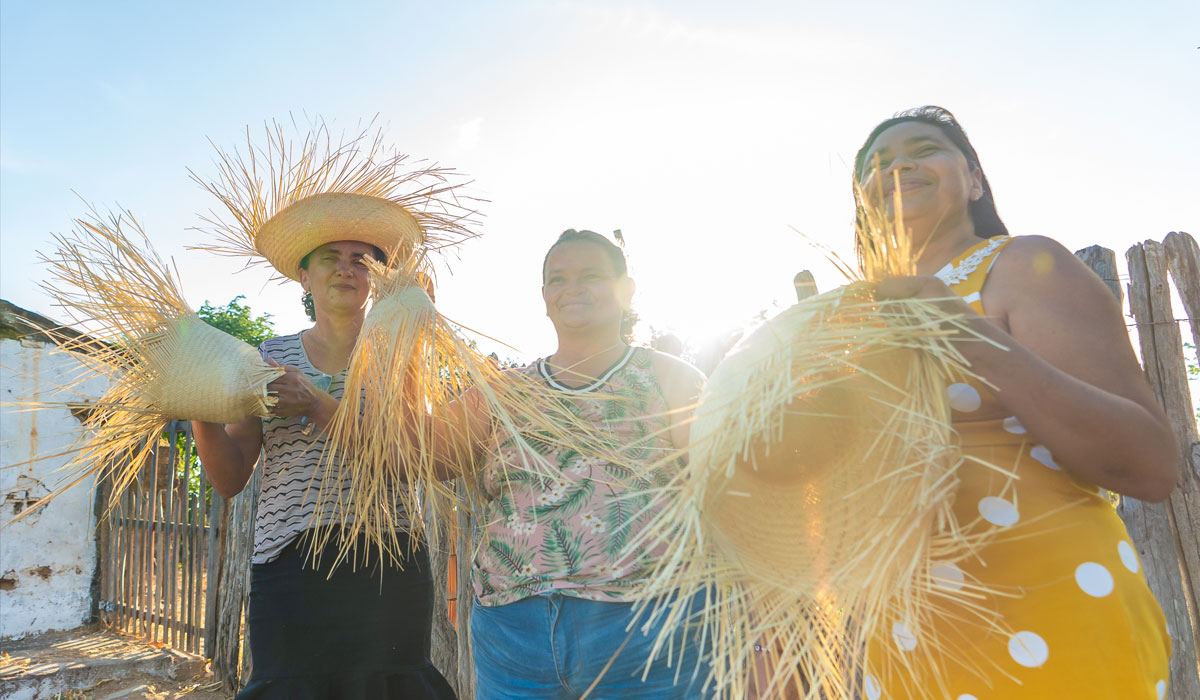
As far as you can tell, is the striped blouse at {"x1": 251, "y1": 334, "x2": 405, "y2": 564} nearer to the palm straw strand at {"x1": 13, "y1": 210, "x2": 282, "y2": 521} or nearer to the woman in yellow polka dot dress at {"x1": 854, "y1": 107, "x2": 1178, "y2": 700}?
the palm straw strand at {"x1": 13, "y1": 210, "x2": 282, "y2": 521}

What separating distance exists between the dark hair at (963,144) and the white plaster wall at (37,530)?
710cm

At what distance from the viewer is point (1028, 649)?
98cm

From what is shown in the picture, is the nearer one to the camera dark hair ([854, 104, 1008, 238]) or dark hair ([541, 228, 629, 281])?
dark hair ([854, 104, 1008, 238])

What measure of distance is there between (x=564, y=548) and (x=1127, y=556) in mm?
1078

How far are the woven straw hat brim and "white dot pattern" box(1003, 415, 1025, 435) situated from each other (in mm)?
1626

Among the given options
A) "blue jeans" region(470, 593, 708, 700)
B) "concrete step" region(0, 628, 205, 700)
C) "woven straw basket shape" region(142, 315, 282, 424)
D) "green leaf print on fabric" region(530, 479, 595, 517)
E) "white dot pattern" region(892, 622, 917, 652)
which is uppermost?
"woven straw basket shape" region(142, 315, 282, 424)

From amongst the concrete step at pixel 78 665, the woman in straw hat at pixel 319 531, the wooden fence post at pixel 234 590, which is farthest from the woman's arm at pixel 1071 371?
the concrete step at pixel 78 665

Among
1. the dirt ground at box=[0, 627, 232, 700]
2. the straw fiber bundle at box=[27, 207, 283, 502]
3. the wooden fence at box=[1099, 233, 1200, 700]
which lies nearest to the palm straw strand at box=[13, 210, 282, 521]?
the straw fiber bundle at box=[27, 207, 283, 502]

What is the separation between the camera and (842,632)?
3.38 feet

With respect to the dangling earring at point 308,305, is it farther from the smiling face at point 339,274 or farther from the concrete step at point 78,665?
the concrete step at point 78,665

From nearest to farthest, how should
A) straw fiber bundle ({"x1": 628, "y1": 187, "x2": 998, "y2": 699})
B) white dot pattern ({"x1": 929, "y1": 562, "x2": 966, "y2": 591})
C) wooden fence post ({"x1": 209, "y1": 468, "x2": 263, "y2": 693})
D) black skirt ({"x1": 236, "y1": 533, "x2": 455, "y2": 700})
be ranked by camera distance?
straw fiber bundle ({"x1": 628, "y1": 187, "x2": 998, "y2": 699}), white dot pattern ({"x1": 929, "y1": 562, "x2": 966, "y2": 591}), black skirt ({"x1": 236, "y1": 533, "x2": 455, "y2": 700}), wooden fence post ({"x1": 209, "y1": 468, "x2": 263, "y2": 693})

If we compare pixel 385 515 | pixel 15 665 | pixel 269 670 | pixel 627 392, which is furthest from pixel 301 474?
pixel 15 665

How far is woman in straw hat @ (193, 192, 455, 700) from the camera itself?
1.85 meters

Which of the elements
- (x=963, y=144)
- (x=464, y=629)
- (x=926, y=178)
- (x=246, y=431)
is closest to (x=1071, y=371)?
(x=926, y=178)
